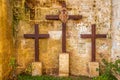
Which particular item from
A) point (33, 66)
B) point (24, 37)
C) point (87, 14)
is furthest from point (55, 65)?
point (87, 14)

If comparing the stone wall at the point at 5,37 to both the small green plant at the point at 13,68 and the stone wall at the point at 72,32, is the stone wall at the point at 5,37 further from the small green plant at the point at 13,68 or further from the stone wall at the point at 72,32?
the stone wall at the point at 72,32

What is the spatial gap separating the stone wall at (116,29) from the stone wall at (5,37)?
2751mm

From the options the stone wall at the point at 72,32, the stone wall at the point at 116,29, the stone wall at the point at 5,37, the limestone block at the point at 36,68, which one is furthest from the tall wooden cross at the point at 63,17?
the stone wall at the point at 5,37

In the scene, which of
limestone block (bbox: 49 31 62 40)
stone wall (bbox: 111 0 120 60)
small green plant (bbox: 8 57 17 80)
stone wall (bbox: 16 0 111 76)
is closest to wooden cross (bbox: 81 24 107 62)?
stone wall (bbox: 16 0 111 76)

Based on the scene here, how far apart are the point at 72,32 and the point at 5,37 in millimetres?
1898

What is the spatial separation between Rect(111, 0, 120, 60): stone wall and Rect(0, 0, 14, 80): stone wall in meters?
2.75

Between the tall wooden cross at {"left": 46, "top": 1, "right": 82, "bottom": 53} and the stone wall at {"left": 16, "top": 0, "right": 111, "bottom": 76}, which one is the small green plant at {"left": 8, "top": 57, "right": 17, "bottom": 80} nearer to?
the stone wall at {"left": 16, "top": 0, "right": 111, "bottom": 76}

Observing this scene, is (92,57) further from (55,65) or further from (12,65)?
(12,65)

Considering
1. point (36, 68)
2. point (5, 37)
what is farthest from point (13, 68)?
point (5, 37)

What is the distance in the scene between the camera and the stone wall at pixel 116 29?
6.91m

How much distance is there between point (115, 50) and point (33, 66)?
88.0 inches

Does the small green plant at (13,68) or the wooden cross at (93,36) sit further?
the wooden cross at (93,36)

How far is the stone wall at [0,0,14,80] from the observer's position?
620cm

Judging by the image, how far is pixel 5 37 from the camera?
650 cm
